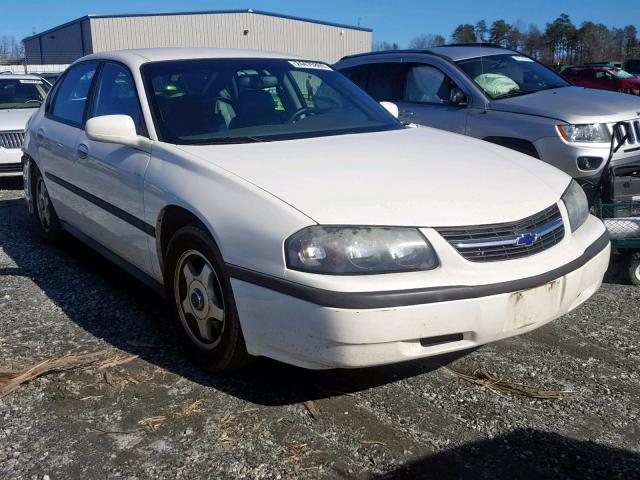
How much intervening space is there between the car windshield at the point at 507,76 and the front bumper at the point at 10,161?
559cm

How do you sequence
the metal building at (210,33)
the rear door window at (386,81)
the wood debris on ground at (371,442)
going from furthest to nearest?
1. the metal building at (210,33)
2. the rear door window at (386,81)
3. the wood debris on ground at (371,442)

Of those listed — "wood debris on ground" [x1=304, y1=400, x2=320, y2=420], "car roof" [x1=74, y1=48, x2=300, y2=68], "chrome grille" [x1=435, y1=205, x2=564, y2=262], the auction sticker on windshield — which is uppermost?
"car roof" [x1=74, y1=48, x2=300, y2=68]

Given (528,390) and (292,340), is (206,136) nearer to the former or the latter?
(292,340)

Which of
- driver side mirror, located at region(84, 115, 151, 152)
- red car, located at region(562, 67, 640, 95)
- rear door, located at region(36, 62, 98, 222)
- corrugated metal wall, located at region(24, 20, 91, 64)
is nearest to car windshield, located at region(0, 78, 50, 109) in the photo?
rear door, located at region(36, 62, 98, 222)

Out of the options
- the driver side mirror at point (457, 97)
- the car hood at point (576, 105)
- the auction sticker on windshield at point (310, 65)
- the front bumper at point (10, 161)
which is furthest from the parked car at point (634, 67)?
the auction sticker on windshield at point (310, 65)

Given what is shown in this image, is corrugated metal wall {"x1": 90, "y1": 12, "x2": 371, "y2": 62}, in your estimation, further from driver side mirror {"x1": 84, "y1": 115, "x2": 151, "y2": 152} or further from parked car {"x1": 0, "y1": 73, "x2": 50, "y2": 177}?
driver side mirror {"x1": 84, "y1": 115, "x2": 151, "y2": 152}

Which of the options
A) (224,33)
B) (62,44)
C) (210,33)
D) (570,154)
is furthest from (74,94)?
(62,44)

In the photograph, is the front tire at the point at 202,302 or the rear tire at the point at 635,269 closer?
the front tire at the point at 202,302

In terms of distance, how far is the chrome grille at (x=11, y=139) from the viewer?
905 centimetres

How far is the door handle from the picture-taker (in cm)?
443

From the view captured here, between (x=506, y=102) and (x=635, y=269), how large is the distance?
243 centimetres

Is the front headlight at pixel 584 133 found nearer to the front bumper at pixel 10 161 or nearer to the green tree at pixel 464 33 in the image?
the front bumper at pixel 10 161

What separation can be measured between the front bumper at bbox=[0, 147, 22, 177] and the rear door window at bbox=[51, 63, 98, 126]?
3.79 m

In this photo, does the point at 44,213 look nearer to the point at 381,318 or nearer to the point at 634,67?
the point at 381,318
